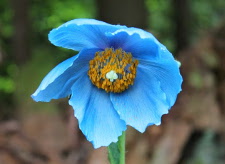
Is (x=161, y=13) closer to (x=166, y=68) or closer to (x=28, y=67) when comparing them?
(x=28, y=67)

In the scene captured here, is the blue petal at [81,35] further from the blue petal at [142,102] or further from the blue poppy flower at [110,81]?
the blue petal at [142,102]

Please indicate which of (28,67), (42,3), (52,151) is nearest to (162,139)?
(52,151)

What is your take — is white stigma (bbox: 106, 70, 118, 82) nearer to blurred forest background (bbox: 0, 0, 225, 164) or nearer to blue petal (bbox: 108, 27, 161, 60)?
blue petal (bbox: 108, 27, 161, 60)

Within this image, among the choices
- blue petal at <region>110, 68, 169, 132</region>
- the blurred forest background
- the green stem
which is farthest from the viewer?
the blurred forest background

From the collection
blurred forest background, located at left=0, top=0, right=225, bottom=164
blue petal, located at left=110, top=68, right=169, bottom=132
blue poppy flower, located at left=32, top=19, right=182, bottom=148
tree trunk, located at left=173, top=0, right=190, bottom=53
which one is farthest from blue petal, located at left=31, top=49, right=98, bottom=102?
tree trunk, located at left=173, top=0, right=190, bottom=53

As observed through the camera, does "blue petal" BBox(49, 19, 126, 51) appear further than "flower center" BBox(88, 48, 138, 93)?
No

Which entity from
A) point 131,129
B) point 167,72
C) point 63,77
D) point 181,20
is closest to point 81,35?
Result: point 63,77

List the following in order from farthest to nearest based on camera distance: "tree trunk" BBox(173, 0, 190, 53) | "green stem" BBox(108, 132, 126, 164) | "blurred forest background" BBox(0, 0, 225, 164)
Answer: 1. "tree trunk" BBox(173, 0, 190, 53)
2. "blurred forest background" BBox(0, 0, 225, 164)
3. "green stem" BBox(108, 132, 126, 164)

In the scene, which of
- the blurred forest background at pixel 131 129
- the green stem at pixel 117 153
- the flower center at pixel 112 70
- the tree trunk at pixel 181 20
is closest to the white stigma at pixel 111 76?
the flower center at pixel 112 70

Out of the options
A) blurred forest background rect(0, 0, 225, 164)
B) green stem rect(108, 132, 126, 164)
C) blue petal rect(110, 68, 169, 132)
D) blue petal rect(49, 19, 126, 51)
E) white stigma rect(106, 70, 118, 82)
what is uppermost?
blue petal rect(49, 19, 126, 51)
